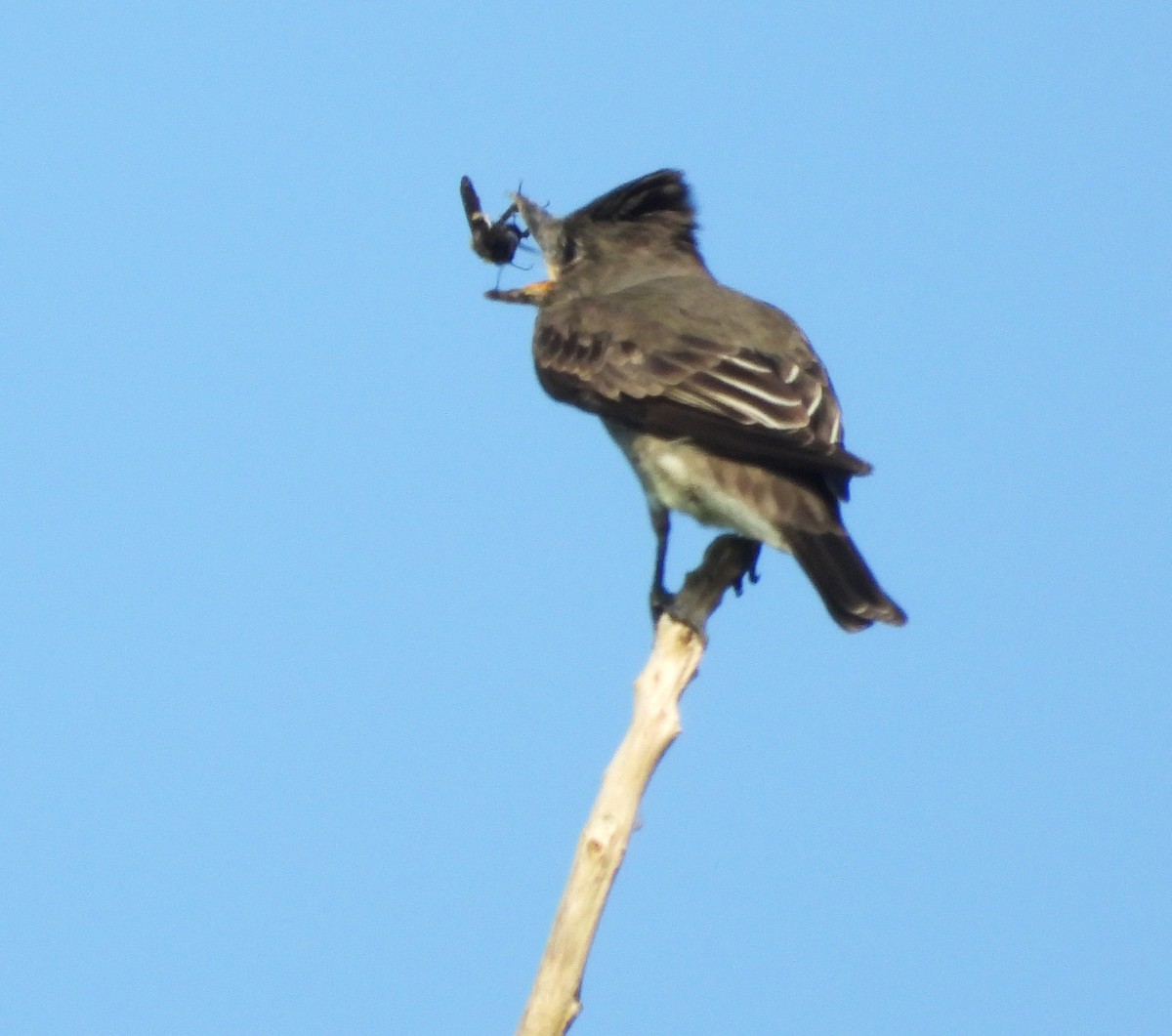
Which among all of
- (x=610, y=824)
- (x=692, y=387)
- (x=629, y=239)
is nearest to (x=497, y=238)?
(x=629, y=239)

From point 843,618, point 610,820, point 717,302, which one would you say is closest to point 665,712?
point 610,820

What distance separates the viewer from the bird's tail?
7609 mm

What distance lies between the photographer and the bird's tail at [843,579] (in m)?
7.61

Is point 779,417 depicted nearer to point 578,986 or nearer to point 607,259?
point 607,259

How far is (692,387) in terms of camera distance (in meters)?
8.58

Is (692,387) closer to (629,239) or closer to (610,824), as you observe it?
(629,239)

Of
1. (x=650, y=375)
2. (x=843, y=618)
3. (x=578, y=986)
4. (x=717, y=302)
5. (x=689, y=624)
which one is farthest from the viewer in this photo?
(x=717, y=302)

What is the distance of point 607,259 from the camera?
10.3 metres

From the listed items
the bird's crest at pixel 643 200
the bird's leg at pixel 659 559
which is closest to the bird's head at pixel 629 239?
the bird's crest at pixel 643 200

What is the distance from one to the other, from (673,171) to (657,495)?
231 cm

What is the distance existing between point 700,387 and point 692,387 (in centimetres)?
4

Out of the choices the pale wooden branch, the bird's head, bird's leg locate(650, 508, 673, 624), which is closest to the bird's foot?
bird's leg locate(650, 508, 673, 624)

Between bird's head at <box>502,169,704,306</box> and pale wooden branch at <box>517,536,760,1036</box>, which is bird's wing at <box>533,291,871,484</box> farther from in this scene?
pale wooden branch at <box>517,536,760,1036</box>

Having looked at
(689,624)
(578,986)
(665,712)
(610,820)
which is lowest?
(578,986)
